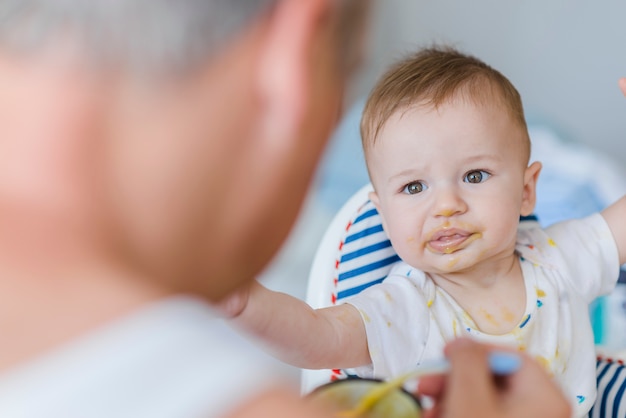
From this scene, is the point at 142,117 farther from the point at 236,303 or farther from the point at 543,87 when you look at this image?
the point at 543,87

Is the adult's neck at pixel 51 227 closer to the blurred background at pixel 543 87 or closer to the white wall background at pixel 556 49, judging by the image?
the blurred background at pixel 543 87

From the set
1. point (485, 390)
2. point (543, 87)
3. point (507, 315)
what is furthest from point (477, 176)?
point (543, 87)

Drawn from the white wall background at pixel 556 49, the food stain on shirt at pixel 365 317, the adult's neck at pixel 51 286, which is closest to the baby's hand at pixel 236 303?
the food stain on shirt at pixel 365 317

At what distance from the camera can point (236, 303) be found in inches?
30.0

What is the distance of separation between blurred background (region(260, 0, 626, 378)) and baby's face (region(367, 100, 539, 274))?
43 centimetres

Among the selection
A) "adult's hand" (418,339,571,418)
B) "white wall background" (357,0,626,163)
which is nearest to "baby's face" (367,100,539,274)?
"adult's hand" (418,339,571,418)

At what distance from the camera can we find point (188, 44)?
0.39 meters

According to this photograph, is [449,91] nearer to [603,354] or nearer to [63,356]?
[603,354]

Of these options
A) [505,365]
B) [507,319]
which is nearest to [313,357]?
[507,319]

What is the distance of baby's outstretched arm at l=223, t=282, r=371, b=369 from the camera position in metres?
0.78

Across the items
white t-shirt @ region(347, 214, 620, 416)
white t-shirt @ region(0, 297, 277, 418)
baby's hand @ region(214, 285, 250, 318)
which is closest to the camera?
white t-shirt @ region(0, 297, 277, 418)

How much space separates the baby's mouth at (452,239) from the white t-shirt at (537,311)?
0.22 ft

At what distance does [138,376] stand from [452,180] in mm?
538

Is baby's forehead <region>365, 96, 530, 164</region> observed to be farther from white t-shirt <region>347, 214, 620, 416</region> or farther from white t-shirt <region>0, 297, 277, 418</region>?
white t-shirt <region>0, 297, 277, 418</region>
